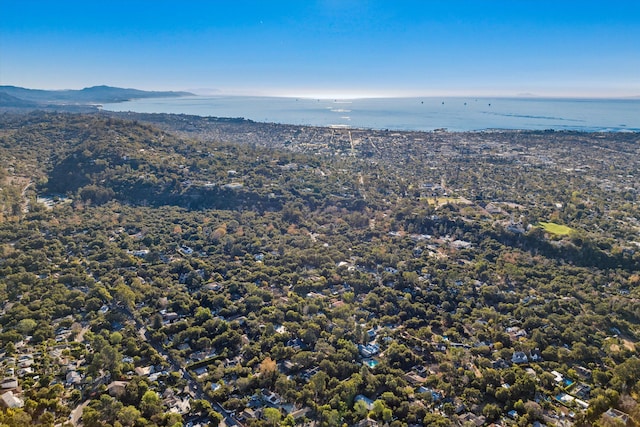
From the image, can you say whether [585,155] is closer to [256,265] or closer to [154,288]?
[256,265]

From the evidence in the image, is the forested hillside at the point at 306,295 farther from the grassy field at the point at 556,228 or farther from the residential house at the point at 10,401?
the grassy field at the point at 556,228

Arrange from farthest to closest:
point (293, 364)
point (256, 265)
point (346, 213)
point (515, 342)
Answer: point (346, 213) < point (256, 265) < point (515, 342) < point (293, 364)

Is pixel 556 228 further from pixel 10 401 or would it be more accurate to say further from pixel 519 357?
pixel 10 401

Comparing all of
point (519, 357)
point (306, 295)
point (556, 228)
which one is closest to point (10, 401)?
point (306, 295)

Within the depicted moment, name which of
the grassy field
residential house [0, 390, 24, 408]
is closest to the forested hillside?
residential house [0, 390, 24, 408]

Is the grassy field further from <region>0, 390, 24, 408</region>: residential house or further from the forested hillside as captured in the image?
<region>0, 390, 24, 408</region>: residential house

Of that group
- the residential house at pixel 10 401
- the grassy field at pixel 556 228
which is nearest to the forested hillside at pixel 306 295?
the residential house at pixel 10 401

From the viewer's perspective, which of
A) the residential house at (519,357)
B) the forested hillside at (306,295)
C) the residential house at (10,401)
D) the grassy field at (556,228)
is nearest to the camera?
the residential house at (10,401)

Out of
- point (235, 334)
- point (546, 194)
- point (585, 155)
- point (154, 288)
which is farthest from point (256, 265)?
point (585, 155)
